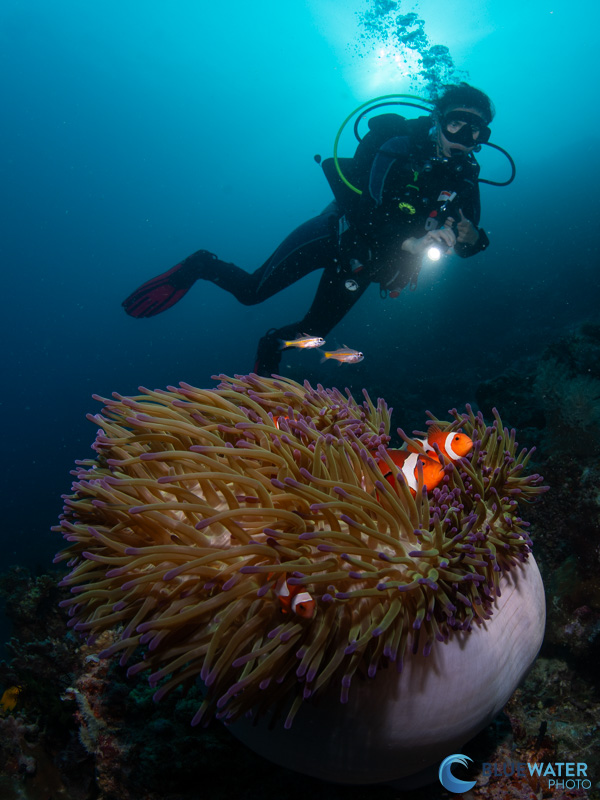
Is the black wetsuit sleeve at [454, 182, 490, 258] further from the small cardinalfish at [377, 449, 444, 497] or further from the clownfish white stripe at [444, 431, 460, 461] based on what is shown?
the small cardinalfish at [377, 449, 444, 497]

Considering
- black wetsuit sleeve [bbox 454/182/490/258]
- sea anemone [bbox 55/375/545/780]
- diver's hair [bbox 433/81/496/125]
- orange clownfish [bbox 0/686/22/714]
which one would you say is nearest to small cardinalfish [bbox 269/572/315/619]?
sea anemone [bbox 55/375/545/780]

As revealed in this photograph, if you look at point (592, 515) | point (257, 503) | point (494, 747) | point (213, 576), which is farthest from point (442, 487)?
point (592, 515)

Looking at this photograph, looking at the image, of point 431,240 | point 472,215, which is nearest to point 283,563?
point 431,240

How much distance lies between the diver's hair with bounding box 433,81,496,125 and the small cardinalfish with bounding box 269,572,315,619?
7389mm

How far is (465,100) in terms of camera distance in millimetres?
6355

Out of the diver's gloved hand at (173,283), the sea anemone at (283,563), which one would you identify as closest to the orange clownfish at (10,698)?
the sea anemone at (283,563)

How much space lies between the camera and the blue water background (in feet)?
171

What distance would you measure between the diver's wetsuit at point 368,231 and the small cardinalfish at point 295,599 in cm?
584

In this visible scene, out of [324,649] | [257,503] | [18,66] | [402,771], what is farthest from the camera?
[18,66]

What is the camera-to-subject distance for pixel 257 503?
1726 millimetres

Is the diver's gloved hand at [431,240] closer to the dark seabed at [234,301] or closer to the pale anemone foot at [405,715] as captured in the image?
the dark seabed at [234,301]

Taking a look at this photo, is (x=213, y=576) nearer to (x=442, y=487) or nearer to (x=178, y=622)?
(x=178, y=622)

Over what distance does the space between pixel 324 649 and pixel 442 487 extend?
2.89 ft

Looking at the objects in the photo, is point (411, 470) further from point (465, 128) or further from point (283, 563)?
point (465, 128)
